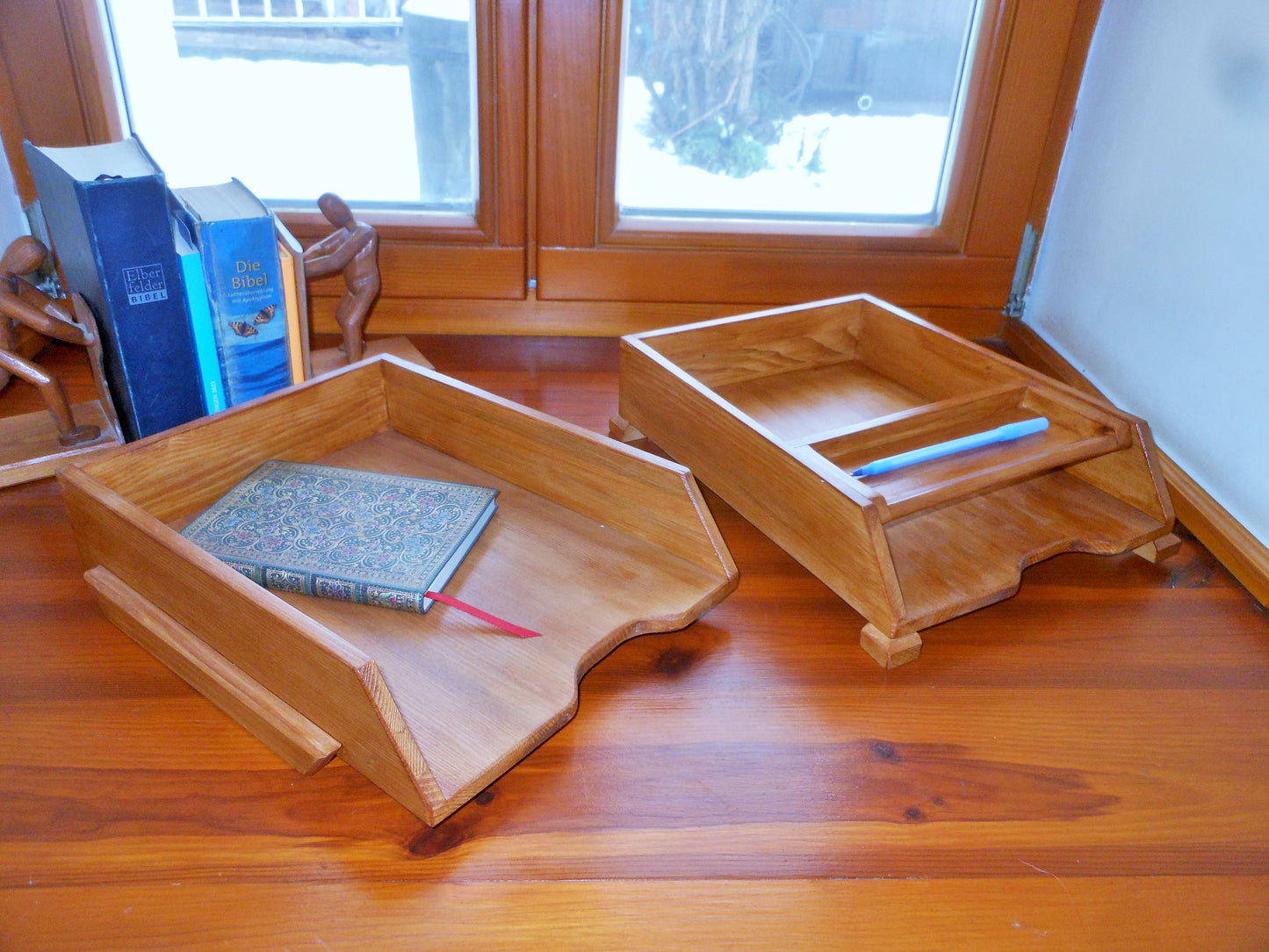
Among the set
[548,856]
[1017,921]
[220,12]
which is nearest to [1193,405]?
[1017,921]

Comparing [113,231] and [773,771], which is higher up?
[113,231]

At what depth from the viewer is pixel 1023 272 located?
117cm

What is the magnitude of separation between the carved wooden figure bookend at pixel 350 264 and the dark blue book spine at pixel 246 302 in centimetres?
11

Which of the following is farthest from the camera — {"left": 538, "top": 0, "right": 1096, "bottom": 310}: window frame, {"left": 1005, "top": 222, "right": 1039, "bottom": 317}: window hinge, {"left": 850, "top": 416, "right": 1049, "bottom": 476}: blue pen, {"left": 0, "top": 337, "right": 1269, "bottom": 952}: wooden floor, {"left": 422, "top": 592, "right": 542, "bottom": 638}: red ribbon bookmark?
{"left": 1005, "top": 222, "right": 1039, "bottom": 317}: window hinge

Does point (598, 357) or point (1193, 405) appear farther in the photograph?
point (598, 357)

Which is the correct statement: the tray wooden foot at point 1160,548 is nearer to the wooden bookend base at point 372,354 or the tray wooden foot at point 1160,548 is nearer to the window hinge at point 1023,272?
the window hinge at point 1023,272

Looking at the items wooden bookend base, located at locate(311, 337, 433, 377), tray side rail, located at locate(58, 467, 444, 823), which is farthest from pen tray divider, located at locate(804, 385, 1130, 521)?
wooden bookend base, located at locate(311, 337, 433, 377)

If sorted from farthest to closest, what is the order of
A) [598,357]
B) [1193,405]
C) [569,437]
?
[598,357], [1193,405], [569,437]

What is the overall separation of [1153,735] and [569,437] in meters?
0.44

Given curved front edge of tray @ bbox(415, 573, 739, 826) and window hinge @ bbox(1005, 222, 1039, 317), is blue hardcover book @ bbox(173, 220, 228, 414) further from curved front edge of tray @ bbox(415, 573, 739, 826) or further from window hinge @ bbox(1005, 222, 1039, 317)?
window hinge @ bbox(1005, 222, 1039, 317)

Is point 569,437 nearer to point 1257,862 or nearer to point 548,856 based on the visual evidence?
point 548,856

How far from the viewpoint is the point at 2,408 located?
2.92 ft

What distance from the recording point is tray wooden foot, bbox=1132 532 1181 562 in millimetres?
769

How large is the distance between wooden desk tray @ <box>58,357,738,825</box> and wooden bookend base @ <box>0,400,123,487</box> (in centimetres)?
16
